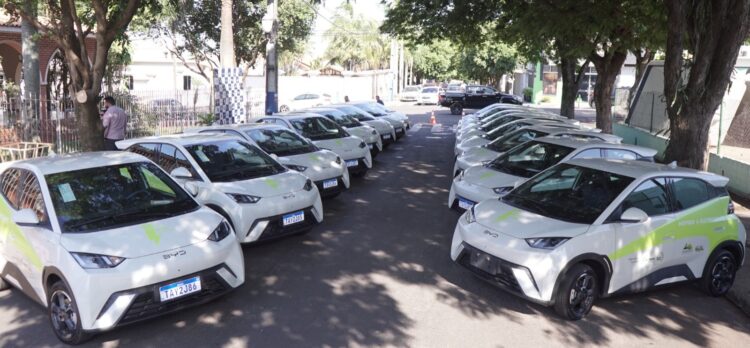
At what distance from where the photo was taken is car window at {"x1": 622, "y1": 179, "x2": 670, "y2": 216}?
19.3ft

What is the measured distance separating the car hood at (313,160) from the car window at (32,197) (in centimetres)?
422

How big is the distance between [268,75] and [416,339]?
44.8 feet

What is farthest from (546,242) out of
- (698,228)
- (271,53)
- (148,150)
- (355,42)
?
(355,42)

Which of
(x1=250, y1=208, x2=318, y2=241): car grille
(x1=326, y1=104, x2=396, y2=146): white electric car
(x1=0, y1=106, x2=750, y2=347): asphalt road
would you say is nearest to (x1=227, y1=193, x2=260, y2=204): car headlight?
(x1=250, y1=208, x2=318, y2=241): car grille

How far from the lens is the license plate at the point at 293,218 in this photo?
24.0ft

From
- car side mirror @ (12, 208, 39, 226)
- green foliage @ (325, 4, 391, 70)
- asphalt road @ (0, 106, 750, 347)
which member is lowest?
asphalt road @ (0, 106, 750, 347)

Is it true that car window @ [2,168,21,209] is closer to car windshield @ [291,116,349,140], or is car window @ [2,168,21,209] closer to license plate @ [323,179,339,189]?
license plate @ [323,179,339,189]

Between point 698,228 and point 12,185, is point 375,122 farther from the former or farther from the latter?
point 12,185

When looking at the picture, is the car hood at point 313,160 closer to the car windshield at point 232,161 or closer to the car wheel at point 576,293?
the car windshield at point 232,161

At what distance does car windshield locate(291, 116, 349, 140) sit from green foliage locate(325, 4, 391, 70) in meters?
56.1

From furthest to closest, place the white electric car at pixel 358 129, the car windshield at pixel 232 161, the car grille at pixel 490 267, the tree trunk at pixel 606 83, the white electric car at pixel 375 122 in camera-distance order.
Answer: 1. the white electric car at pixel 375 122
2. the tree trunk at pixel 606 83
3. the white electric car at pixel 358 129
4. the car windshield at pixel 232 161
5. the car grille at pixel 490 267

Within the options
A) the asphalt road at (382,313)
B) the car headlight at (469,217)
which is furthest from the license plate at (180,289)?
the car headlight at (469,217)

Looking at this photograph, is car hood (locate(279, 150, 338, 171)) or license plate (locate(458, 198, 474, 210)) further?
car hood (locate(279, 150, 338, 171))

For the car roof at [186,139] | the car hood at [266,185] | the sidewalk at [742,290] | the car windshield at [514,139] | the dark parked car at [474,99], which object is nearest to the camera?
the sidewalk at [742,290]
